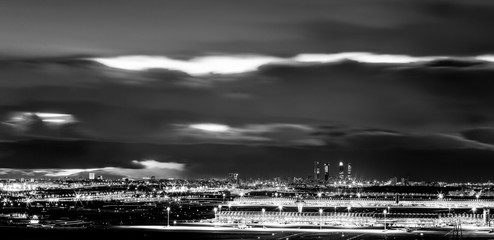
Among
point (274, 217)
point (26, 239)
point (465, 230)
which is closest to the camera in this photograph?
point (26, 239)

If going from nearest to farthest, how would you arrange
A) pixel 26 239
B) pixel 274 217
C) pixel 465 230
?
pixel 26 239
pixel 465 230
pixel 274 217

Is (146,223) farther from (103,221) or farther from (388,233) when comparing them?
(388,233)

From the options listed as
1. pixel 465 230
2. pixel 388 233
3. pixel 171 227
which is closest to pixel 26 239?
pixel 171 227

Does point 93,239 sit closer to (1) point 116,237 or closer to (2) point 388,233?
(1) point 116,237

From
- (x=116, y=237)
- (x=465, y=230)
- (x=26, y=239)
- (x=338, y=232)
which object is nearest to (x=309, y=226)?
(x=338, y=232)

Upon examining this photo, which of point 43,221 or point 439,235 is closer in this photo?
point 439,235

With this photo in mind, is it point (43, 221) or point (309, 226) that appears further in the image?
point (43, 221)
